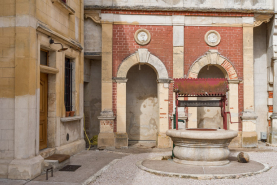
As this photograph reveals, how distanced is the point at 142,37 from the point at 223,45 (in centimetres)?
314

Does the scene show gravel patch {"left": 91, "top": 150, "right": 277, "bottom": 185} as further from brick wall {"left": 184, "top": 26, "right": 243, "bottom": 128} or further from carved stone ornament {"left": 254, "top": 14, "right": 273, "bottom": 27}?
carved stone ornament {"left": 254, "top": 14, "right": 273, "bottom": 27}

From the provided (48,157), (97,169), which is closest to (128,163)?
(97,169)

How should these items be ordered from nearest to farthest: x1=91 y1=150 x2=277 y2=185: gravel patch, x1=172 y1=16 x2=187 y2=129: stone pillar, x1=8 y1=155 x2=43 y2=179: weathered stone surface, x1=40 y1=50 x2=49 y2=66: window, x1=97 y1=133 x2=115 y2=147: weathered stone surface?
x1=91 y1=150 x2=277 y2=185: gravel patch < x1=8 y1=155 x2=43 y2=179: weathered stone surface < x1=40 y1=50 x2=49 y2=66: window < x1=97 y1=133 x2=115 y2=147: weathered stone surface < x1=172 y1=16 x2=187 y2=129: stone pillar

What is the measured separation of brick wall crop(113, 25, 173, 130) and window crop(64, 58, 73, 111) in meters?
2.04

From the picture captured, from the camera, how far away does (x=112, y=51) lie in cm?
1138

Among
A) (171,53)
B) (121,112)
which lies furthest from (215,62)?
(121,112)

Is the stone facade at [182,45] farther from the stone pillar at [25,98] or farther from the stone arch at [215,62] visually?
the stone pillar at [25,98]

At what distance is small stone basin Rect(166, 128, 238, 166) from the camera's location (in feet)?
23.3

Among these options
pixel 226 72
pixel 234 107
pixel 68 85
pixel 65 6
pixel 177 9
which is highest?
pixel 177 9

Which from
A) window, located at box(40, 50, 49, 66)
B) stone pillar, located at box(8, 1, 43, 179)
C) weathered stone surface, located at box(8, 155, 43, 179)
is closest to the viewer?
weathered stone surface, located at box(8, 155, 43, 179)

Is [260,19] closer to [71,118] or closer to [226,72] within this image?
[226,72]

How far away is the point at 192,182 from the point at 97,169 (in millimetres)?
2536

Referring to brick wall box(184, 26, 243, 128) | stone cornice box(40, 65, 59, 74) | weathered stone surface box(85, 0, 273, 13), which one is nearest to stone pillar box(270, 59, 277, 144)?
brick wall box(184, 26, 243, 128)

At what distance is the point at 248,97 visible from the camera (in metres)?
11.4
